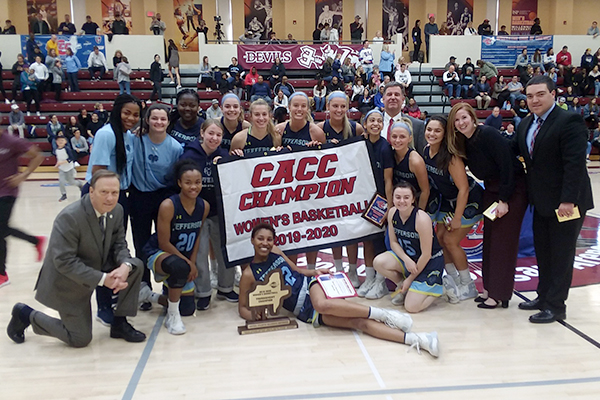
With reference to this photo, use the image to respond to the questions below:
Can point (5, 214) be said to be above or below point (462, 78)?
below

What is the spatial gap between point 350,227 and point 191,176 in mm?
1557

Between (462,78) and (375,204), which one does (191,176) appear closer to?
(375,204)

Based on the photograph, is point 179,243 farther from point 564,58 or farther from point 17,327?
point 564,58

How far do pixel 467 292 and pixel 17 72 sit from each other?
1635cm

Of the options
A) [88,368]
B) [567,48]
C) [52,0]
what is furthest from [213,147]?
[52,0]

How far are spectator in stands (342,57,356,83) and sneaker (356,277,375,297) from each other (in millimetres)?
14000

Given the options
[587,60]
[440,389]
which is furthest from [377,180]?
[587,60]

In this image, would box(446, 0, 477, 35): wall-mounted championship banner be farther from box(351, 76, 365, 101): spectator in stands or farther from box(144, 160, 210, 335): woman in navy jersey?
box(144, 160, 210, 335): woman in navy jersey

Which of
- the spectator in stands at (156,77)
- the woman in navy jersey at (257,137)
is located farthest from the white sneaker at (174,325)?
the spectator in stands at (156,77)

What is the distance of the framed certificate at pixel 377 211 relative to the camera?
182 inches

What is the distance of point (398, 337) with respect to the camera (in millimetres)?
3605

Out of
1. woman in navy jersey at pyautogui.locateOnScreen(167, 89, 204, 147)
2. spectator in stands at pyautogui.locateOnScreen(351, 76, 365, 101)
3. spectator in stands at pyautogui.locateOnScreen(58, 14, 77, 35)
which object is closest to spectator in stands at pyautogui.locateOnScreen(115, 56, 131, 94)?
spectator in stands at pyautogui.locateOnScreen(58, 14, 77, 35)

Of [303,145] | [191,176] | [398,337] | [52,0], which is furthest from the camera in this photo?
[52,0]

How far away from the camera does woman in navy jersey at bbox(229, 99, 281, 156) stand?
439 cm
